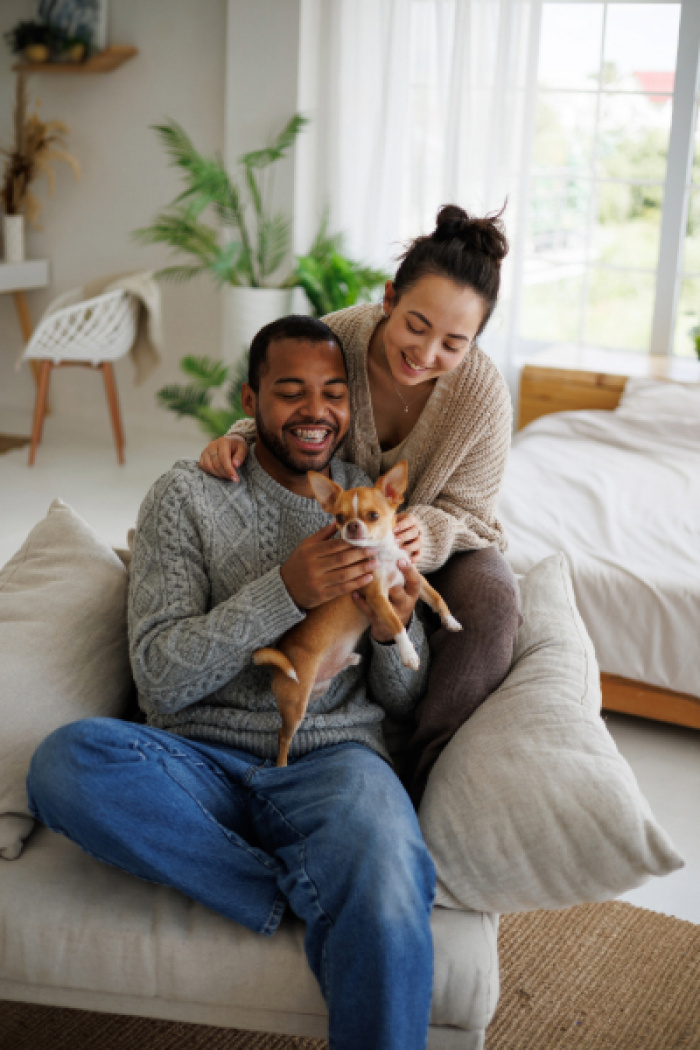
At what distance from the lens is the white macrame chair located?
4.44 metres

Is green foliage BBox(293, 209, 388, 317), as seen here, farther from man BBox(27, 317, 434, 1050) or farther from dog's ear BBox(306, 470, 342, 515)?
dog's ear BBox(306, 470, 342, 515)

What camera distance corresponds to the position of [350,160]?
14.6ft

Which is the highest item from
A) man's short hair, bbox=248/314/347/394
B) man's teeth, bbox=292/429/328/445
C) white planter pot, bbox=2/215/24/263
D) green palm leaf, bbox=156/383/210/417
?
white planter pot, bbox=2/215/24/263

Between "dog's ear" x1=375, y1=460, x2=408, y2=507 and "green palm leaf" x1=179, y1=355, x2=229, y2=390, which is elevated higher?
"dog's ear" x1=375, y1=460, x2=408, y2=507

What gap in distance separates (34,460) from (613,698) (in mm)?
3258

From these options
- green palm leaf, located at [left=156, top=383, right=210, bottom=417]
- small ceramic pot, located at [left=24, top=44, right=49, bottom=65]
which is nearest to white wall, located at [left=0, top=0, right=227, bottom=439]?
small ceramic pot, located at [left=24, top=44, right=49, bottom=65]

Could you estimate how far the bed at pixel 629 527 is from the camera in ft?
7.54

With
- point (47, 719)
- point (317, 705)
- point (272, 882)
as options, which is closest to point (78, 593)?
point (47, 719)

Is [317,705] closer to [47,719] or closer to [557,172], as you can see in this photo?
[47,719]

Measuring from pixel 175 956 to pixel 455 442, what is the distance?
0.96m

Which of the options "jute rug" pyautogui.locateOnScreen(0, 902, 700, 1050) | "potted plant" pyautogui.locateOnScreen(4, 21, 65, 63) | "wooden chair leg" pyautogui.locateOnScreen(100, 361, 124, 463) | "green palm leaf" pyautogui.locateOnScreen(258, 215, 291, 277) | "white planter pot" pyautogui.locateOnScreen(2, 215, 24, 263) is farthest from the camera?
"white planter pot" pyautogui.locateOnScreen(2, 215, 24, 263)

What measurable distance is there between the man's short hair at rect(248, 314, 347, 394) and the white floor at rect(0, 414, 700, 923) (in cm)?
122

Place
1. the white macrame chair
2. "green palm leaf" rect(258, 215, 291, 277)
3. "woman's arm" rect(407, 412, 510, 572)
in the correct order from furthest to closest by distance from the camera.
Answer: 1. the white macrame chair
2. "green palm leaf" rect(258, 215, 291, 277)
3. "woman's arm" rect(407, 412, 510, 572)

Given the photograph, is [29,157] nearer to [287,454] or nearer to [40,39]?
[40,39]
